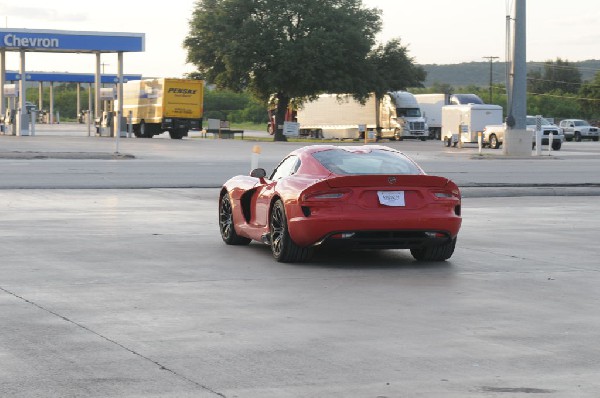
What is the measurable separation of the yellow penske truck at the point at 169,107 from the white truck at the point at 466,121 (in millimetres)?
14643

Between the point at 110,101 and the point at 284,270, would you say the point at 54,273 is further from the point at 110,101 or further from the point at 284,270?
the point at 110,101

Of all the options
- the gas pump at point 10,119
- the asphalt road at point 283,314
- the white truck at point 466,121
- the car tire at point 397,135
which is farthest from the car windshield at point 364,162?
the car tire at point 397,135

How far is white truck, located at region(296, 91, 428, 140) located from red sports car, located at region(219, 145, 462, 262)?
6703 cm

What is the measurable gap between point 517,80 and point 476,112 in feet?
63.5

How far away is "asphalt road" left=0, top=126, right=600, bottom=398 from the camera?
294 inches

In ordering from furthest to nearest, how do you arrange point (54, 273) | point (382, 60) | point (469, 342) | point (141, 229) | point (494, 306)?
point (382, 60)
point (141, 229)
point (54, 273)
point (494, 306)
point (469, 342)

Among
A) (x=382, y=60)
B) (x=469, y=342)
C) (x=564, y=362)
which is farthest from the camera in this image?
(x=382, y=60)

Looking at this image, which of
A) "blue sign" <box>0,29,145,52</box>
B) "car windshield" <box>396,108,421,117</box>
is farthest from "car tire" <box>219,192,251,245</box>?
"car windshield" <box>396,108,421,117</box>

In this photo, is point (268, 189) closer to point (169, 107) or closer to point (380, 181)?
point (380, 181)

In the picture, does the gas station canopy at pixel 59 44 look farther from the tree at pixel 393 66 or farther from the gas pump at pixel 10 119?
the tree at pixel 393 66

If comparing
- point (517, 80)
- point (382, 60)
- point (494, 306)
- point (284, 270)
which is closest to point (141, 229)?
point (284, 270)

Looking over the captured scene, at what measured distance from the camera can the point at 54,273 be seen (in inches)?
486

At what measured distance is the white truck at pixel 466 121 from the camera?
66812mm

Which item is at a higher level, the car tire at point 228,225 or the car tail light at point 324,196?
the car tail light at point 324,196
